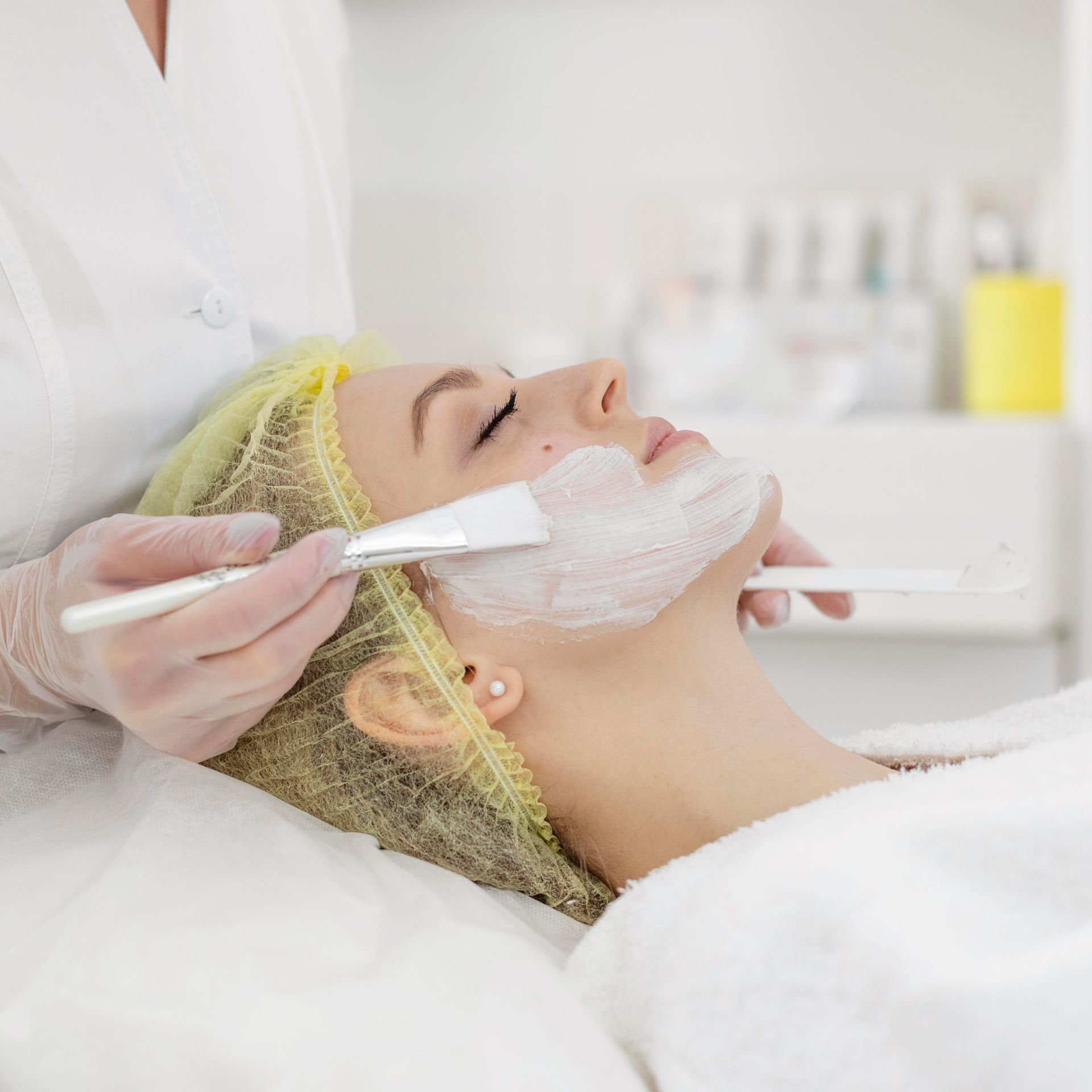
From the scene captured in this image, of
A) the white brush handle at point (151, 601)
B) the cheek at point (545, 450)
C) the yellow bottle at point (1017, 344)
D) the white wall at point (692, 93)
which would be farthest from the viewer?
the white wall at point (692, 93)

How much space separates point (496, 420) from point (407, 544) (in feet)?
0.72

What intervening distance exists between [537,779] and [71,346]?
19.0 inches

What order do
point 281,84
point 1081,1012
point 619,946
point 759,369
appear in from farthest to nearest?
point 759,369, point 281,84, point 619,946, point 1081,1012

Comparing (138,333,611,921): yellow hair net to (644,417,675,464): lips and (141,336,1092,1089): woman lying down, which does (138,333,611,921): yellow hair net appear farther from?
(644,417,675,464): lips

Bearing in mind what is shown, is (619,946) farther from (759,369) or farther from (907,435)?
(759,369)

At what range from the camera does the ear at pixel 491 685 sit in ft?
2.57

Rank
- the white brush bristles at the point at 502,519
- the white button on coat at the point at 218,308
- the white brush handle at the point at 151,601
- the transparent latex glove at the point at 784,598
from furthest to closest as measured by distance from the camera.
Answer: the transparent latex glove at the point at 784,598, the white button on coat at the point at 218,308, the white brush bristles at the point at 502,519, the white brush handle at the point at 151,601

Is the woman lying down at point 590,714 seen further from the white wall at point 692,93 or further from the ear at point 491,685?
the white wall at point 692,93

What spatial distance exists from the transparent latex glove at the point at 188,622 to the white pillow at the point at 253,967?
0.09 meters

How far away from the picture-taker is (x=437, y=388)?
86 cm

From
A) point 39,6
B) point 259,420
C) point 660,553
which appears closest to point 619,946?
point 660,553

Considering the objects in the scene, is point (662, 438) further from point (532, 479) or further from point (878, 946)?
point (878, 946)

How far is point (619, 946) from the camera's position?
2.18 ft

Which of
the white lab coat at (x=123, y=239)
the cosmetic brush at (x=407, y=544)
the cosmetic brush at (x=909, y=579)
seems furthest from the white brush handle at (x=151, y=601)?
the cosmetic brush at (x=909, y=579)
